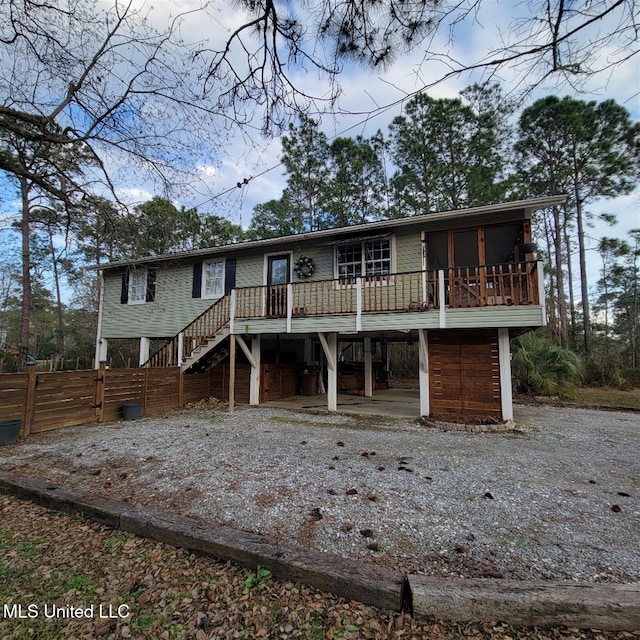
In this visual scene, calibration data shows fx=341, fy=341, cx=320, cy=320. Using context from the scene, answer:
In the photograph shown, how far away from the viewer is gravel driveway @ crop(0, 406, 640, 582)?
2469 millimetres

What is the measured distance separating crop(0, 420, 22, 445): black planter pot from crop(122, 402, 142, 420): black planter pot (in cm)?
215

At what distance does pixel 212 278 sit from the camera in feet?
37.5

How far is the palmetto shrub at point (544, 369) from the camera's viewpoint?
11.0m

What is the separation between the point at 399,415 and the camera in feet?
26.7

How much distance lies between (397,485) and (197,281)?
9674mm

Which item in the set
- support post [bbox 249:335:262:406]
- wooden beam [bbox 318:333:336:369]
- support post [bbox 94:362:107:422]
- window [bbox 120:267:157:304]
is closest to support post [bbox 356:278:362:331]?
wooden beam [bbox 318:333:336:369]

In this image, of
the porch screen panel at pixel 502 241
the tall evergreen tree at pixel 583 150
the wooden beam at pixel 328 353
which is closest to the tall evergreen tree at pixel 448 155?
the tall evergreen tree at pixel 583 150

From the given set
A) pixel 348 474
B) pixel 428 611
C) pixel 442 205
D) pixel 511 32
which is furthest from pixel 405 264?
pixel 442 205

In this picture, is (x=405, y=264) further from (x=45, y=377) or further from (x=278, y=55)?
(x=45, y=377)

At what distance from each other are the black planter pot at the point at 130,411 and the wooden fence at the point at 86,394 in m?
0.13

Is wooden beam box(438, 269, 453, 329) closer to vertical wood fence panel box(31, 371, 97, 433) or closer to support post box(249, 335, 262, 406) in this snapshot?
support post box(249, 335, 262, 406)

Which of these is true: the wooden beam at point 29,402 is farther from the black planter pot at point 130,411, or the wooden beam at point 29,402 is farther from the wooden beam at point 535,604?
the wooden beam at point 535,604

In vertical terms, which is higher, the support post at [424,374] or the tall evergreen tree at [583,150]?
the tall evergreen tree at [583,150]

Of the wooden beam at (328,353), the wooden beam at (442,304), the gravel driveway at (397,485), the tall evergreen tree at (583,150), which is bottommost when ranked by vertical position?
the gravel driveway at (397,485)
